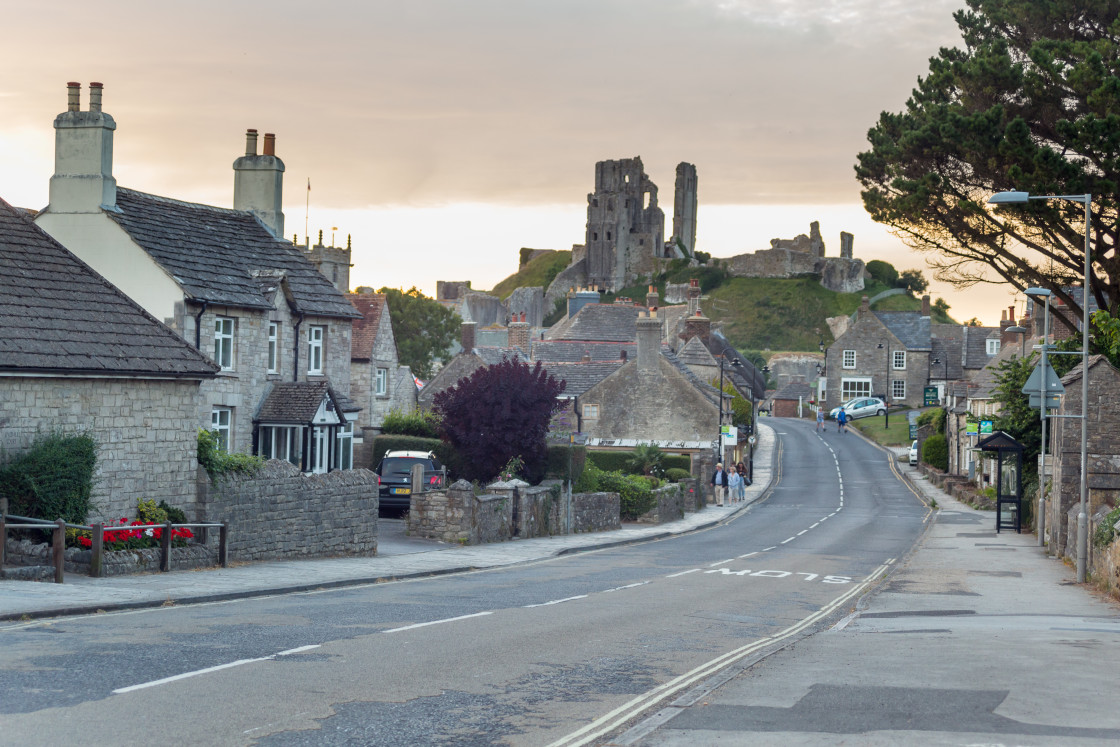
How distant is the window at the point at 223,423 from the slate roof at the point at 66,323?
8.55 metres

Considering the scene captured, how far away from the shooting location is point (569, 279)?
589ft

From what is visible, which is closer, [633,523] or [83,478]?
[83,478]

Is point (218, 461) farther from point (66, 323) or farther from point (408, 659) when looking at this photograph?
point (408, 659)

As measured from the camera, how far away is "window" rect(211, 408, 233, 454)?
31.0 metres

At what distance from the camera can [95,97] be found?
28547 mm

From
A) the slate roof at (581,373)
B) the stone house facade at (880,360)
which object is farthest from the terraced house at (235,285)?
the stone house facade at (880,360)

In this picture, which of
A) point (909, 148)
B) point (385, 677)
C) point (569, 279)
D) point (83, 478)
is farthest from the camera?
point (569, 279)

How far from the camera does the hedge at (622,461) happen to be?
5609cm

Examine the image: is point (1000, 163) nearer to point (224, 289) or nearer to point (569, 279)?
point (224, 289)

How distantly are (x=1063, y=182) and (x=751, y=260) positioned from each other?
154m

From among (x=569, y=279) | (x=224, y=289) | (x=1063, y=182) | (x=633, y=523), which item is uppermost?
(x=569, y=279)

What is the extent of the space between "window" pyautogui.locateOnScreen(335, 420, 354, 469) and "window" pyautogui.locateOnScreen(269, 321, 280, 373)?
113 inches

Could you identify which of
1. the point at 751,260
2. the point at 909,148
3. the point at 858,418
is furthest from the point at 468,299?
the point at 909,148

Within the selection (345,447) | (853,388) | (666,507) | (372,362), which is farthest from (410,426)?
(853,388)
